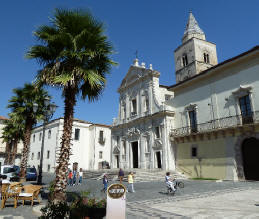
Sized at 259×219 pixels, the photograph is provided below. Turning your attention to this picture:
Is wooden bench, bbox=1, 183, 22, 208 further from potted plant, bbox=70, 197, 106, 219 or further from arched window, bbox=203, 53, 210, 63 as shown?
arched window, bbox=203, 53, 210, 63

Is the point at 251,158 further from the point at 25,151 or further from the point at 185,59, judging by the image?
the point at 185,59

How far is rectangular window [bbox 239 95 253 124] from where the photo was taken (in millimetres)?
18302

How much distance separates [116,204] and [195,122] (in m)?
20.2

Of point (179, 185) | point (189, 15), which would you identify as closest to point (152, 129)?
point (179, 185)

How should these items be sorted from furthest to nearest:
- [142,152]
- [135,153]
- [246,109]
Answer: [135,153]
[142,152]
[246,109]

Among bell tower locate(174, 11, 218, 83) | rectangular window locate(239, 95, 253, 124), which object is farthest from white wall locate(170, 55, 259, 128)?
bell tower locate(174, 11, 218, 83)

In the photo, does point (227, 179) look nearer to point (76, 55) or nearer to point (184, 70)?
point (76, 55)

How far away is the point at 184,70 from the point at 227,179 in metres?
25.1

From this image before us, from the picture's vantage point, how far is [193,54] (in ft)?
124

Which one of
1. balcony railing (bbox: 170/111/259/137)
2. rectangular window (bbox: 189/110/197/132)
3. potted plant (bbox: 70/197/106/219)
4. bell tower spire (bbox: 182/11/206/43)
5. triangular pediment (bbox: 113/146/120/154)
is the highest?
bell tower spire (bbox: 182/11/206/43)

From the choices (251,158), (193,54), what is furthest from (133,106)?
(251,158)

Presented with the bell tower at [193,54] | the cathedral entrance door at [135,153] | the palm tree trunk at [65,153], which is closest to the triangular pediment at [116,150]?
the cathedral entrance door at [135,153]

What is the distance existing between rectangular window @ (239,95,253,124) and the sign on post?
16.8 meters

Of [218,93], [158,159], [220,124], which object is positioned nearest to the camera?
[220,124]
